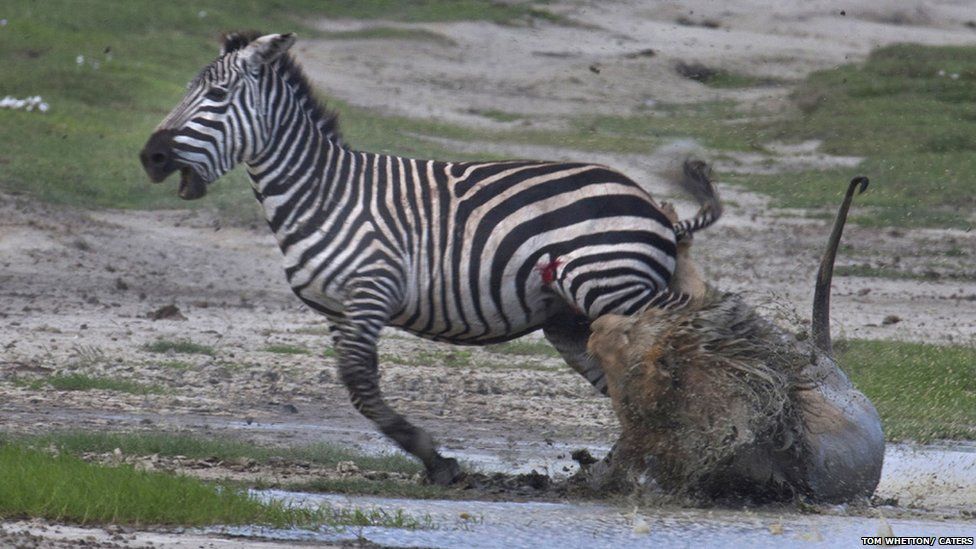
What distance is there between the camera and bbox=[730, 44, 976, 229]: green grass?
58.7 feet

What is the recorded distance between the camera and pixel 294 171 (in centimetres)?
789

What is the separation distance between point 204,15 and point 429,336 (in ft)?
87.7

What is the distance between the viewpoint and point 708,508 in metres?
7.23

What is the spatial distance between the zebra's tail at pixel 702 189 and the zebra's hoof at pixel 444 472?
1651mm

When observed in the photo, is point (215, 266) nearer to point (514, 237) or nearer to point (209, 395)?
point (209, 395)

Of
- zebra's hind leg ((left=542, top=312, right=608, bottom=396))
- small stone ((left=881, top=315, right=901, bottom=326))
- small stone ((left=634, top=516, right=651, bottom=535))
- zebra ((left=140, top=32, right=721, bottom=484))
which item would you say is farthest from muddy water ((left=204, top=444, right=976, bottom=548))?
small stone ((left=881, top=315, right=901, bottom=326))

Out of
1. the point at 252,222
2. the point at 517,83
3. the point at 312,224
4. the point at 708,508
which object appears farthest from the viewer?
the point at 517,83

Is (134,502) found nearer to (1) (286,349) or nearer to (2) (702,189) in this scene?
(2) (702,189)

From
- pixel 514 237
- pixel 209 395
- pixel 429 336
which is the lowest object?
pixel 209 395

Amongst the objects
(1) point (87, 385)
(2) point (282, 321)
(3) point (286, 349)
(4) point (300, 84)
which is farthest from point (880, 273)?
(4) point (300, 84)

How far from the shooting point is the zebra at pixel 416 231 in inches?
296

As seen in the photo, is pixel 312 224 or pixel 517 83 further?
pixel 517 83

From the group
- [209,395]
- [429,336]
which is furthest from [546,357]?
[429,336]

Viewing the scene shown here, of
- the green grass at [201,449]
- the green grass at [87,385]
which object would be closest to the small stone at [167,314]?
the green grass at [87,385]
